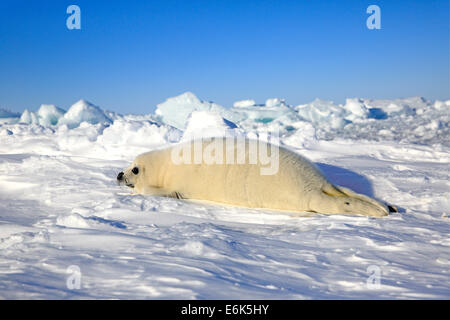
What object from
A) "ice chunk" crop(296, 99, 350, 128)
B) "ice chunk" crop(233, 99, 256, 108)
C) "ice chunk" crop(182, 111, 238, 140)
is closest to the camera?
"ice chunk" crop(182, 111, 238, 140)

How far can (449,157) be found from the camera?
7.16 metres

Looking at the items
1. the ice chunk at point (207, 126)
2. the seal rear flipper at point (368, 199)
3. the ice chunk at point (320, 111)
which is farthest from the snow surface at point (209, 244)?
the ice chunk at point (320, 111)

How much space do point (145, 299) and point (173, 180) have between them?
2.75 m

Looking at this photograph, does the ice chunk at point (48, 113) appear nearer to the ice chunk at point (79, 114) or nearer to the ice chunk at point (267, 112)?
the ice chunk at point (79, 114)

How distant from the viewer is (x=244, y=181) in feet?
12.2

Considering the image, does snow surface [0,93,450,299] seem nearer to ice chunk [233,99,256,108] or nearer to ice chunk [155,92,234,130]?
ice chunk [155,92,234,130]

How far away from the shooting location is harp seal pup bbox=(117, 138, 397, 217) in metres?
3.38

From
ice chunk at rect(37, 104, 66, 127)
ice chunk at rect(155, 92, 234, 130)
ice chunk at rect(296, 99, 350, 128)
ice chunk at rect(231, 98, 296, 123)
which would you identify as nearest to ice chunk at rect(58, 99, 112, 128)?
ice chunk at rect(37, 104, 66, 127)

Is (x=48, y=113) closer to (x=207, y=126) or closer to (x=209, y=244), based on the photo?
(x=207, y=126)

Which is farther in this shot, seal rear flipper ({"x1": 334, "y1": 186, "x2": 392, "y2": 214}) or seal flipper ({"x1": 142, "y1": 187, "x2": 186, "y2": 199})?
seal flipper ({"x1": 142, "y1": 187, "x2": 186, "y2": 199})

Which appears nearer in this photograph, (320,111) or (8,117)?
(8,117)

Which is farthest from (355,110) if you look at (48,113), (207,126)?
(207,126)

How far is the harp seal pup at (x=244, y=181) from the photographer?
338cm

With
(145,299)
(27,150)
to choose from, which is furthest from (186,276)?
(27,150)
